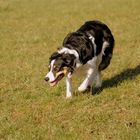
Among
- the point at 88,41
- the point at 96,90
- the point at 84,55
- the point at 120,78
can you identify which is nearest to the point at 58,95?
the point at 96,90

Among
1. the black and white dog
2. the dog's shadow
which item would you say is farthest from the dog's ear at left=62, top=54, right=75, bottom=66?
the dog's shadow

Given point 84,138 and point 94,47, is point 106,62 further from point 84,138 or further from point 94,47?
point 84,138

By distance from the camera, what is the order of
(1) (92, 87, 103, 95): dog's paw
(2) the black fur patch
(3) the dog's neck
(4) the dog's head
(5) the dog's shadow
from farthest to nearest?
(5) the dog's shadow < (1) (92, 87, 103, 95): dog's paw < (2) the black fur patch < (3) the dog's neck < (4) the dog's head

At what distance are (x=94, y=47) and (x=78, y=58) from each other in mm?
633

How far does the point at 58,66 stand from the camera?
25.2 feet

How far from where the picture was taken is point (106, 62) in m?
9.31

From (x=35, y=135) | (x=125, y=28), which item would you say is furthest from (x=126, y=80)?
(x=125, y=28)

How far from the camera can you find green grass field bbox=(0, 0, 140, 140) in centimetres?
681

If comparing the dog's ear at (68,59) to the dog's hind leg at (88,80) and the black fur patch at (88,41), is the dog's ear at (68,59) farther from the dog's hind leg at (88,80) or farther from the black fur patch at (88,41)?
the dog's hind leg at (88,80)

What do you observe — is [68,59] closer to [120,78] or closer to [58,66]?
[58,66]

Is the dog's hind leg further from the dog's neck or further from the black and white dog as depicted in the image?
the dog's neck

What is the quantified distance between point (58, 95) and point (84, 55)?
1.26 m

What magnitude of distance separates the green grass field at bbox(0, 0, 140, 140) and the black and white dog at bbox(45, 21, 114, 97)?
0.98ft

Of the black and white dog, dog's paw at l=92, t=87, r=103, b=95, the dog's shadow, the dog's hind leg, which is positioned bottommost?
the dog's shadow
